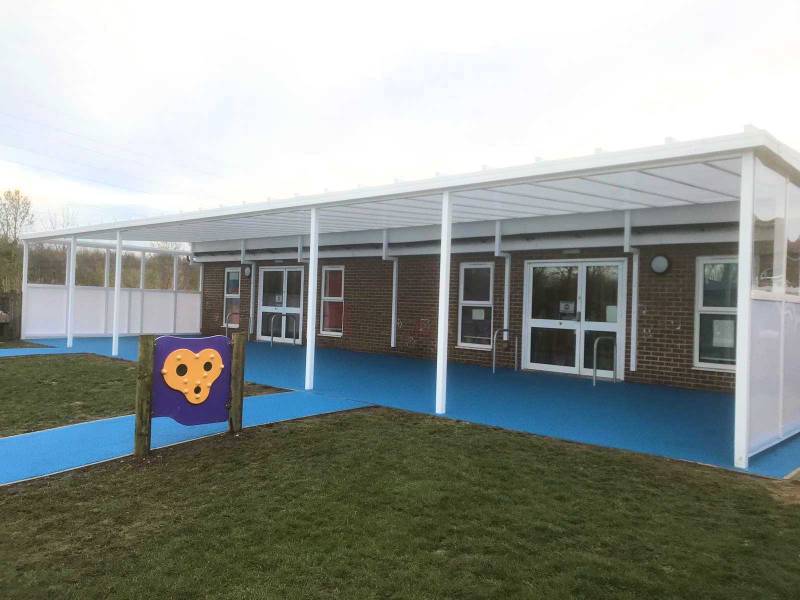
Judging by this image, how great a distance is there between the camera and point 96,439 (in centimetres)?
586

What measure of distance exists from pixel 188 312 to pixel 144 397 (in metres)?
13.9

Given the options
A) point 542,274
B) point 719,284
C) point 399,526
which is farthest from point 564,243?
point 399,526

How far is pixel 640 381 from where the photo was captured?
9.94 metres

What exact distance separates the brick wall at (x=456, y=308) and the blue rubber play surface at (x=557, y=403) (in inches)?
17.3

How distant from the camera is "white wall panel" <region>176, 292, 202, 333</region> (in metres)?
18.4

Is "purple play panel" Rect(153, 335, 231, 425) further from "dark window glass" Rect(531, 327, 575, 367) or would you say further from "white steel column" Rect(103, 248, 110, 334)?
"white steel column" Rect(103, 248, 110, 334)

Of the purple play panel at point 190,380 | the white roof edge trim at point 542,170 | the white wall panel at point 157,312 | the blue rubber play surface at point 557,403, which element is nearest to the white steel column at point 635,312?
the blue rubber play surface at point 557,403

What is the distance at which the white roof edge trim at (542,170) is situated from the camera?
194 inches

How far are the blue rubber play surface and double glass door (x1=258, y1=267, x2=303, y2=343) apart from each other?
3784mm

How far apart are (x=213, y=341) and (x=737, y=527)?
4.58m

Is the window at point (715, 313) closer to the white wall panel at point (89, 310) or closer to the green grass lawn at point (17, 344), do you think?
the green grass lawn at point (17, 344)

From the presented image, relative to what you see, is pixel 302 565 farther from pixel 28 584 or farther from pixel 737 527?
pixel 737 527

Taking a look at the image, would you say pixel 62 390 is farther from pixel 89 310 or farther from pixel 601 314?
pixel 89 310

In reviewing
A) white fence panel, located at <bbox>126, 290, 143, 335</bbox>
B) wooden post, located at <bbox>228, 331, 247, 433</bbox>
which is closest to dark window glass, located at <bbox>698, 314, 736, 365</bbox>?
wooden post, located at <bbox>228, 331, 247, 433</bbox>
